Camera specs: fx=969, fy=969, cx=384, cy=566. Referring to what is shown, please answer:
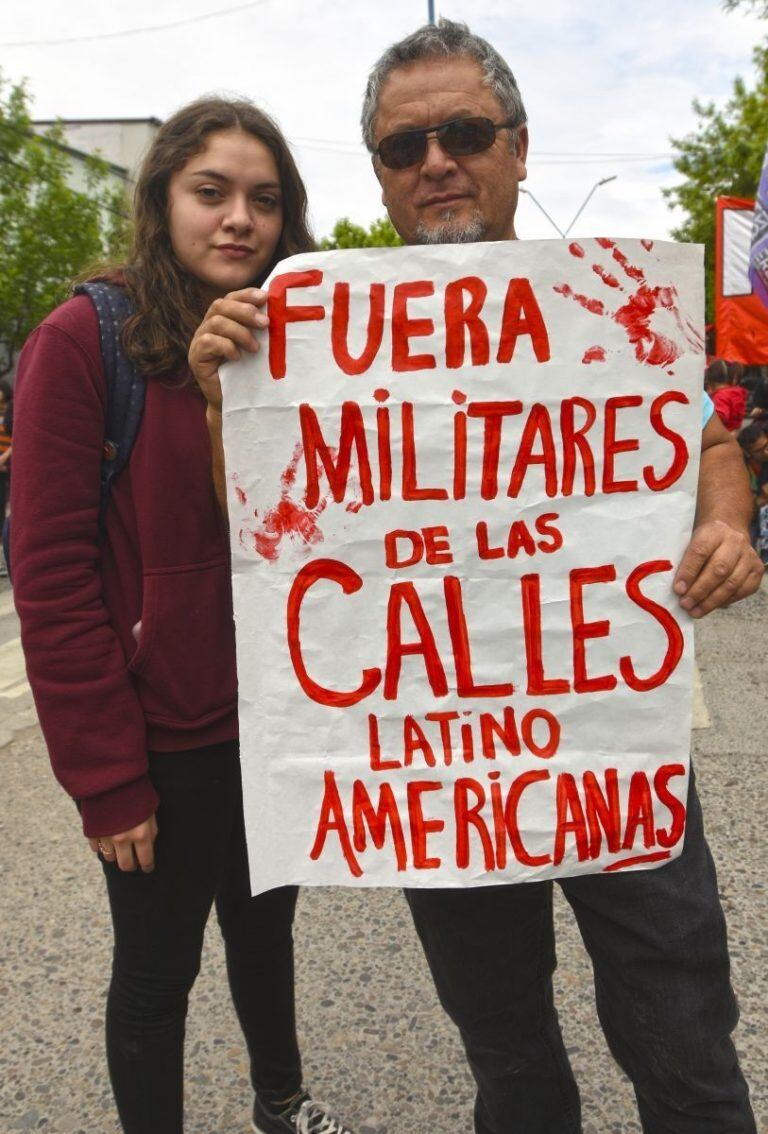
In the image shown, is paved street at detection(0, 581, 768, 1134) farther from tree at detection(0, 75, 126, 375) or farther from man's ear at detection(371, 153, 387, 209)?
tree at detection(0, 75, 126, 375)

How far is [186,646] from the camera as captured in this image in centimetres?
156

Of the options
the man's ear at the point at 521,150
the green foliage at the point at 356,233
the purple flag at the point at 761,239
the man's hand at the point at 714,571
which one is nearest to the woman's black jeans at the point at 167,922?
the man's hand at the point at 714,571

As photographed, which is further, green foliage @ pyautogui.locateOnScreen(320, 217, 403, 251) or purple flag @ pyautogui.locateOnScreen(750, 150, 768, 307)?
green foliage @ pyautogui.locateOnScreen(320, 217, 403, 251)

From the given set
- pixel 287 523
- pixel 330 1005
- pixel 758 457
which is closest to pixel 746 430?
pixel 758 457

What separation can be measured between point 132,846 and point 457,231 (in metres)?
1.13

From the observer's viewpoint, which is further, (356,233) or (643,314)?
(356,233)

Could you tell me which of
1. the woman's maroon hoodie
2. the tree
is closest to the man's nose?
the woman's maroon hoodie

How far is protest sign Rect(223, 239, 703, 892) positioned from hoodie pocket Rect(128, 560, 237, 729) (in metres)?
0.12

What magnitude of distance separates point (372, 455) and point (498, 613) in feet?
0.99

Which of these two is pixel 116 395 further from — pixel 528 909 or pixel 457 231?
pixel 528 909

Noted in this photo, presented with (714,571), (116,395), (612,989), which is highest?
(116,395)

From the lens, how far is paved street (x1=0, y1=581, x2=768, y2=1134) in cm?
214

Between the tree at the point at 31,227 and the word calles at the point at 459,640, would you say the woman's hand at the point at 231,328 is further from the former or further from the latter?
the tree at the point at 31,227

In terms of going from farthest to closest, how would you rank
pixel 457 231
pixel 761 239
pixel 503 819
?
pixel 761 239
pixel 457 231
pixel 503 819
